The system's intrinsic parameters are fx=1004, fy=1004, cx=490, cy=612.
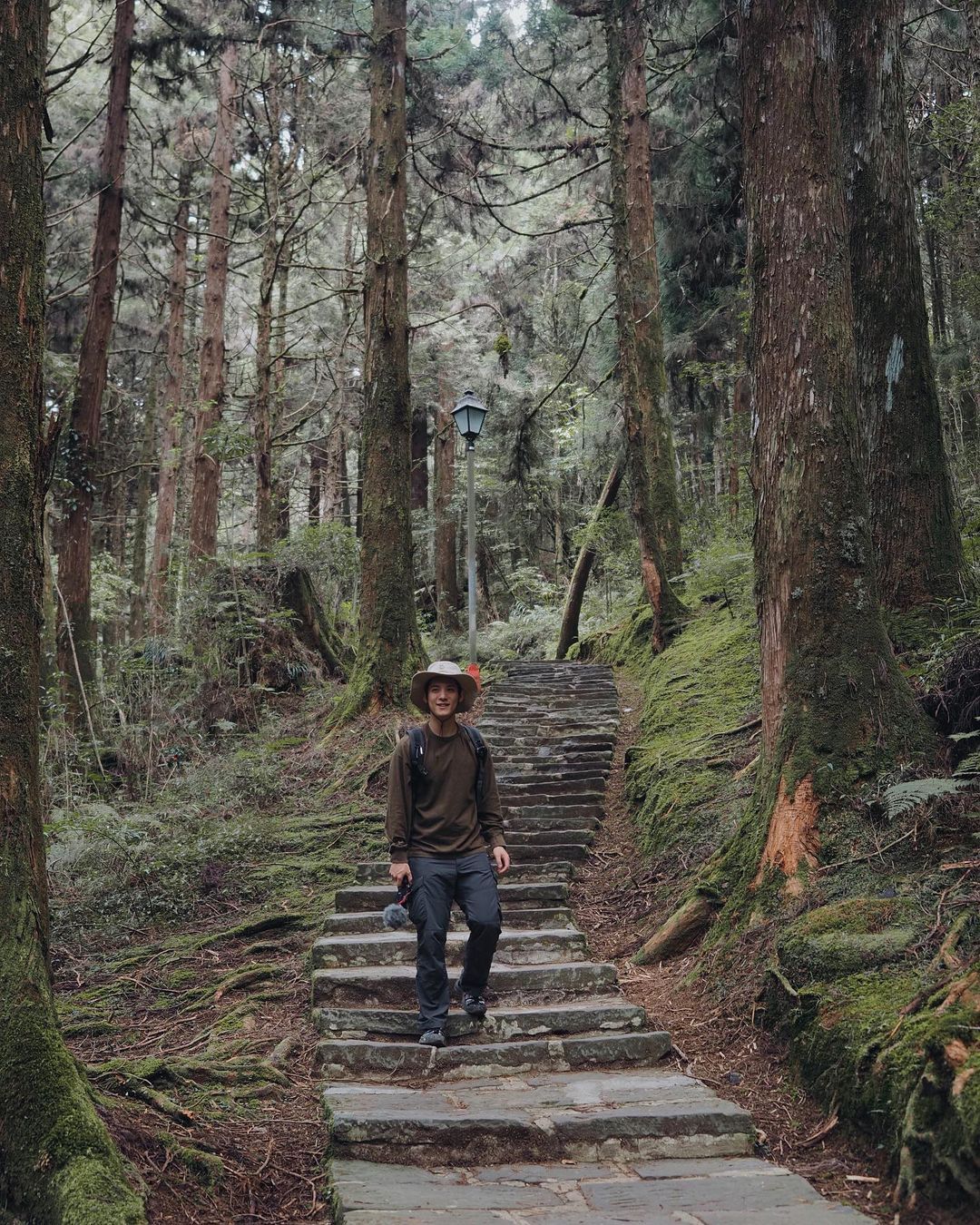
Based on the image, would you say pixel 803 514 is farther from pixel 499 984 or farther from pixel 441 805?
pixel 499 984

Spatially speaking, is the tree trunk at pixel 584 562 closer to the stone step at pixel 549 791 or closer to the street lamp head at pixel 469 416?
the street lamp head at pixel 469 416

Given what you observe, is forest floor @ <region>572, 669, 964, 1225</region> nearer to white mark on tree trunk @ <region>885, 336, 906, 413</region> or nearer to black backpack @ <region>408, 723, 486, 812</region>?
black backpack @ <region>408, 723, 486, 812</region>

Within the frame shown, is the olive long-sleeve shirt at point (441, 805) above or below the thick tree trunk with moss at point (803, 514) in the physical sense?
below

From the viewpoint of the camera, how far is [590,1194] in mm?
3811

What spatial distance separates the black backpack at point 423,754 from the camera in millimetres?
5660

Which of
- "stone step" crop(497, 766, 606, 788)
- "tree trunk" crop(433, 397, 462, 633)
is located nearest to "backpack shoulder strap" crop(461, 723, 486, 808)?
"stone step" crop(497, 766, 606, 788)

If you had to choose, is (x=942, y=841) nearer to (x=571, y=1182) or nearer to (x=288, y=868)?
(x=571, y=1182)

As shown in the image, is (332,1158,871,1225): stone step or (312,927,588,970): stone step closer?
(332,1158,871,1225): stone step

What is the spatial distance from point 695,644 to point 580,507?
58.9ft

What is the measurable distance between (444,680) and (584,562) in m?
13.0

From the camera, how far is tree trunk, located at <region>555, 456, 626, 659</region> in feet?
57.2

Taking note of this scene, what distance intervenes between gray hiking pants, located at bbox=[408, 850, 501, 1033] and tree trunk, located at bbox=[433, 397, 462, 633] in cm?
1808

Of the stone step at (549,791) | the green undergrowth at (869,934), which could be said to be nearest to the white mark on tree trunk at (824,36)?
the green undergrowth at (869,934)

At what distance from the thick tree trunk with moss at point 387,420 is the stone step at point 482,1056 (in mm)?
6039
